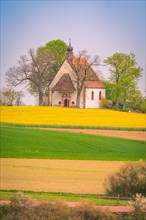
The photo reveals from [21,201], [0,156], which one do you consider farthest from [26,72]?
[21,201]

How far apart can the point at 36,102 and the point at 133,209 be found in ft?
218

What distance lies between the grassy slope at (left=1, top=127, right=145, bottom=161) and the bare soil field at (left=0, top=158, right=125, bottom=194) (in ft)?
12.2

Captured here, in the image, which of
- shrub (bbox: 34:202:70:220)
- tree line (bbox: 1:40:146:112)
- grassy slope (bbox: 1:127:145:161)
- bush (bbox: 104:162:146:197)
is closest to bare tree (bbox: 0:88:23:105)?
tree line (bbox: 1:40:146:112)

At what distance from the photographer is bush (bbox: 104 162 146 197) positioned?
80.7 feet

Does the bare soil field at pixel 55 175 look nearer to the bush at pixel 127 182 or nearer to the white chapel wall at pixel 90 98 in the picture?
the bush at pixel 127 182

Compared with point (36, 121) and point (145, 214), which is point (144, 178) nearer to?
point (145, 214)

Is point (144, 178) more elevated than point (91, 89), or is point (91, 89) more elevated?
point (91, 89)

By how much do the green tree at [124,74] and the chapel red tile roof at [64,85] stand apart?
5103mm

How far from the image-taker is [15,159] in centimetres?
3872

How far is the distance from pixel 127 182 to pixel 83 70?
55462mm

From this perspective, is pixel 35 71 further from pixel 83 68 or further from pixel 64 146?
pixel 64 146

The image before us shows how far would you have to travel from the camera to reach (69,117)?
63.9 metres

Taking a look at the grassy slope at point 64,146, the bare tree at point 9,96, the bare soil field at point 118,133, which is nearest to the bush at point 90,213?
the grassy slope at point 64,146

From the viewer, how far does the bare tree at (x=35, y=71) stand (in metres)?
77.1
